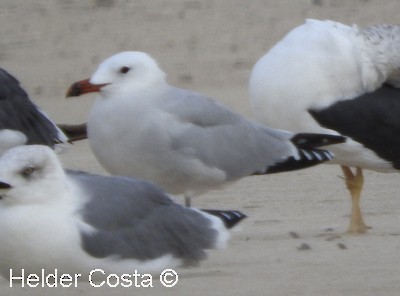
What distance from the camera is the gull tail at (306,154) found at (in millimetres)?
8172

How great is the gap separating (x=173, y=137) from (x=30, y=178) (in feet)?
6.19

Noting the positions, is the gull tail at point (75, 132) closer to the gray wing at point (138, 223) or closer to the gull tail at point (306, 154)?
the gull tail at point (306, 154)

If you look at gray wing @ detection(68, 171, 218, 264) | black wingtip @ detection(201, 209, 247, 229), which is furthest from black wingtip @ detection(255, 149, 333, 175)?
gray wing @ detection(68, 171, 218, 264)

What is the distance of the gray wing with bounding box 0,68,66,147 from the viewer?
8531 mm

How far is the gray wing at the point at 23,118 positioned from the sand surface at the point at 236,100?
1.17 m

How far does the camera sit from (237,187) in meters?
10.1

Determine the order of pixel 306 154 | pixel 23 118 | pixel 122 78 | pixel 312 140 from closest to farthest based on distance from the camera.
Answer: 1. pixel 122 78
2. pixel 306 154
3. pixel 312 140
4. pixel 23 118

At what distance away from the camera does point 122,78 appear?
804cm

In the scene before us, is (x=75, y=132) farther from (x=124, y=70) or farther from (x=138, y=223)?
(x=138, y=223)

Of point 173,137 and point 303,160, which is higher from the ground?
point 173,137

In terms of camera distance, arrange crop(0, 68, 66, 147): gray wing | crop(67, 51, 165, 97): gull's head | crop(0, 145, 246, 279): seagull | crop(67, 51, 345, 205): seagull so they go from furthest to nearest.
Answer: crop(0, 68, 66, 147): gray wing
crop(67, 51, 165, 97): gull's head
crop(67, 51, 345, 205): seagull
crop(0, 145, 246, 279): seagull

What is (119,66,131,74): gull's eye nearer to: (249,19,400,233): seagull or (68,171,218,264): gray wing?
(249,19,400,233): seagull

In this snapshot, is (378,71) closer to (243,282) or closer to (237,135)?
(237,135)

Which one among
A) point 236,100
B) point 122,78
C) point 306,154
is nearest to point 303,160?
point 306,154
